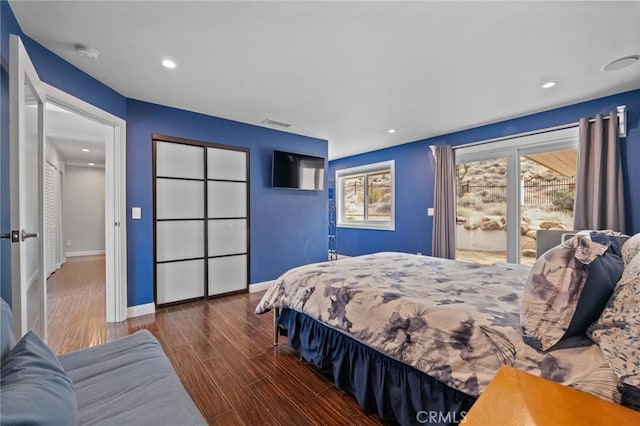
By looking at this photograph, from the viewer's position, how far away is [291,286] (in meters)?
2.23

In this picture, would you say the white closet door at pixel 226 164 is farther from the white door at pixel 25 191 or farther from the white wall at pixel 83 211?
the white wall at pixel 83 211

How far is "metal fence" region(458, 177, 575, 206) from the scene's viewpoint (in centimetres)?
330

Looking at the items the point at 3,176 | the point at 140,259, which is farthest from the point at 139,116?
the point at 3,176

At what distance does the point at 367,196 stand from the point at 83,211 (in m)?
7.37

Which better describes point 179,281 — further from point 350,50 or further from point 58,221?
point 58,221

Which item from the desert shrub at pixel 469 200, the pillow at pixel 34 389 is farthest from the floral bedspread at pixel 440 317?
the desert shrub at pixel 469 200

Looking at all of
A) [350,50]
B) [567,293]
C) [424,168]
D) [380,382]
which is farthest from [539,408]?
[424,168]

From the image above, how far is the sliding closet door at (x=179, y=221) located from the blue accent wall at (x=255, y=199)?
0.13 meters

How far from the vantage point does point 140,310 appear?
3.15m

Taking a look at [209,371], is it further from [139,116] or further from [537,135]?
[537,135]

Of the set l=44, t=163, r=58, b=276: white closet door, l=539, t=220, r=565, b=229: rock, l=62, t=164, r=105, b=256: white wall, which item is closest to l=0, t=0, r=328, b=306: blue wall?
l=539, t=220, r=565, b=229: rock

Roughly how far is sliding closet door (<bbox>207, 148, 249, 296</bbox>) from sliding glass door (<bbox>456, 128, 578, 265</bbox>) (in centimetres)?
334

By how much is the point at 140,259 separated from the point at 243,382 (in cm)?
209

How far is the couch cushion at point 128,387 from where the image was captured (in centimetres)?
93
